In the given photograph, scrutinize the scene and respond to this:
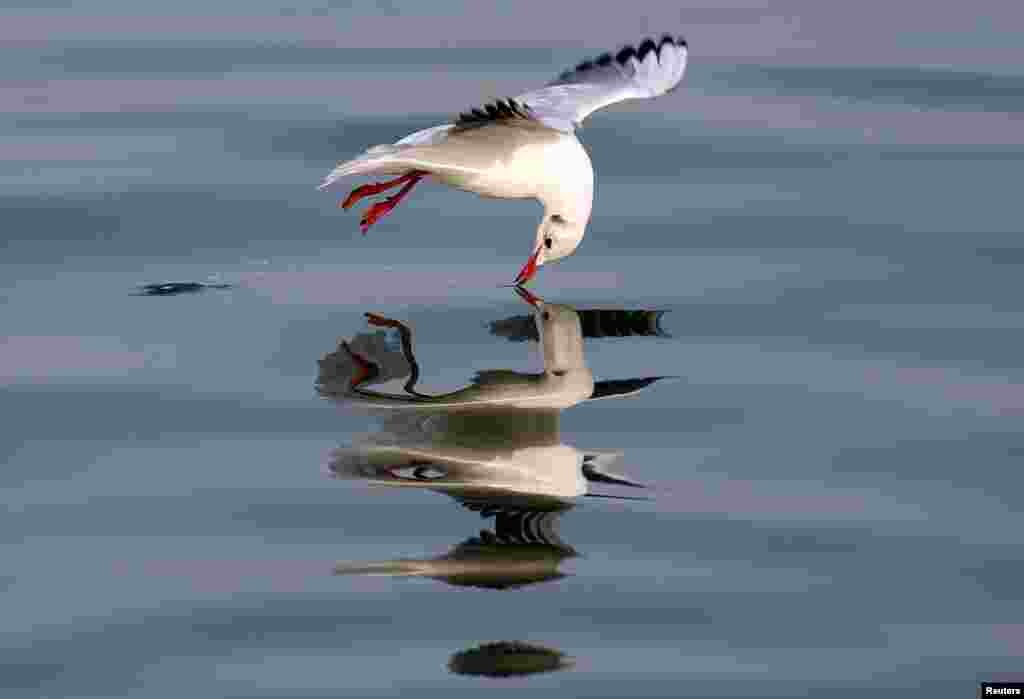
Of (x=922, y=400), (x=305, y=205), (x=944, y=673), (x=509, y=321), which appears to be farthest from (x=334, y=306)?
(x=944, y=673)

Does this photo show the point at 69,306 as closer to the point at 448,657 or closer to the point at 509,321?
the point at 509,321

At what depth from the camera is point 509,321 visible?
30.4ft

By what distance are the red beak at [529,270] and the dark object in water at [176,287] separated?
1.17 metres

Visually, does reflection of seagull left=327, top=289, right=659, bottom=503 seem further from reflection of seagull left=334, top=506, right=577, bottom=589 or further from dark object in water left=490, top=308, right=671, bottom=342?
reflection of seagull left=334, top=506, right=577, bottom=589

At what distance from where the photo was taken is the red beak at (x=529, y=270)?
9602 millimetres

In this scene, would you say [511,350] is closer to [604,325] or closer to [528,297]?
[604,325]

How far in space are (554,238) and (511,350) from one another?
84cm

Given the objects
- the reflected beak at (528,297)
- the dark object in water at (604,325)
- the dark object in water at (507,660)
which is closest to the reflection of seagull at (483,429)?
the dark object in water at (604,325)

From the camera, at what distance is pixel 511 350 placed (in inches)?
351

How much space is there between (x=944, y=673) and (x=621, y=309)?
11.3 ft

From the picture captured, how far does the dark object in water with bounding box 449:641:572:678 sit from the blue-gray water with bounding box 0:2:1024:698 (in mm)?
50

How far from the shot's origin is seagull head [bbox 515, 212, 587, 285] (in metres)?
9.58

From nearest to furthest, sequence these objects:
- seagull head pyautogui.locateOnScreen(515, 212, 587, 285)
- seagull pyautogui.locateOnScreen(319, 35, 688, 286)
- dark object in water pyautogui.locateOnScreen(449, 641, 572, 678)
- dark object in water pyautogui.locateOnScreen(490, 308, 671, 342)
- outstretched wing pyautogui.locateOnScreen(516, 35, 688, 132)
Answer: dark object in water pyautogui.locateOnScreen(449, 641, 572, 678) < dark object in water pyautogui.locateOnScreen(490, 308, 671, 342) < seagull pyautogui.locateOnScreen(319, 35, 688, 286) < seagull head pyautogui.locateOnScreen(515, 212, 587, 285) < outstretched wing pyautogui.locateOnScreen(516, 35, 688, 132)

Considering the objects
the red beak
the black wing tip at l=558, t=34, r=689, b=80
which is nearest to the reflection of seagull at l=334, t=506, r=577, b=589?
the red beak
